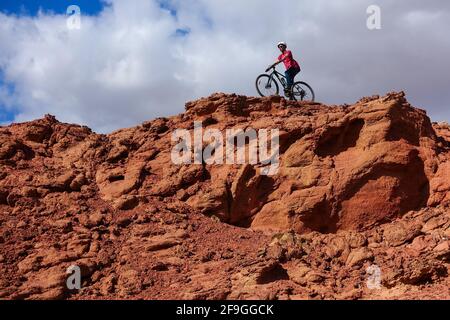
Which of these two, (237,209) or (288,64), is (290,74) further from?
(237,209)

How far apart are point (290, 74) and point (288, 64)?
29 cm

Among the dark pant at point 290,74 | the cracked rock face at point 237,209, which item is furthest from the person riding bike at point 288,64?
the cracked rock face at point 237,209

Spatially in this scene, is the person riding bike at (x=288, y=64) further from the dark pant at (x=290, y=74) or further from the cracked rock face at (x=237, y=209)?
the cracked rock face at (x=237, y=209)

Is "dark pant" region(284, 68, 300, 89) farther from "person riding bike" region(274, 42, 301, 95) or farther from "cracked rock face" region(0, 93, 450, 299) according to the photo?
"cracked rock face" region(0, 93, 450, 299)

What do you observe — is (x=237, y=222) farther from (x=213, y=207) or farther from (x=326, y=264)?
(x=326, y=264)

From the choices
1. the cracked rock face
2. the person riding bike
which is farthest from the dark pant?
the cracked rock face

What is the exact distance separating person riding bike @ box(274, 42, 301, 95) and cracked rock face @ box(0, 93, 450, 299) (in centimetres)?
129

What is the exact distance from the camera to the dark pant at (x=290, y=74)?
1584 cm

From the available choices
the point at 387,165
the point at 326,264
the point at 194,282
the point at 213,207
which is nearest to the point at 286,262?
the point at 326,264

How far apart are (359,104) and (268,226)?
377cm

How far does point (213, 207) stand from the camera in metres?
12.8

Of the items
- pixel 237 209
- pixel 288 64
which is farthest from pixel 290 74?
pixel 237 209

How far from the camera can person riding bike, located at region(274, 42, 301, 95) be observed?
51.8 feet

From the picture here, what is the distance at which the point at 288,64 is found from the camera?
15797 mm
